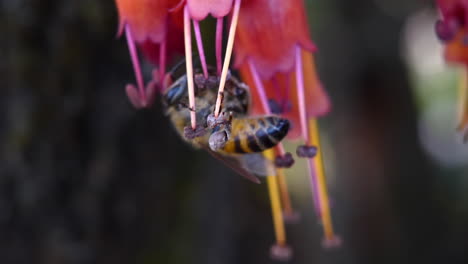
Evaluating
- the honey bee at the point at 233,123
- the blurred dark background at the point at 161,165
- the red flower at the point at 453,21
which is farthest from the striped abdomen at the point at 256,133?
the blurred dark background at the point at 161,165

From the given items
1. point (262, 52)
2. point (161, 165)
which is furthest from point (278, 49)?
point (161, 165)

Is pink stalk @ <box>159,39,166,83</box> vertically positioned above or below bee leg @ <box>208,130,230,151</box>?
above

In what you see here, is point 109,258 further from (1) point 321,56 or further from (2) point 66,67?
(1) point 321,56

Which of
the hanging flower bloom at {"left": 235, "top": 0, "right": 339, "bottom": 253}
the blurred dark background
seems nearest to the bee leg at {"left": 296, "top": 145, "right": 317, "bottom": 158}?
the hanging flower bloom at {"left": 235, "top": 0, "right": 339, "bottom": 253}

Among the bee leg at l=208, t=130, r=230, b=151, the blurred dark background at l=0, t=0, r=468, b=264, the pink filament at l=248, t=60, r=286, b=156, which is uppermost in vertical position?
the pink filament at l=248, t=60, r=286, b=156

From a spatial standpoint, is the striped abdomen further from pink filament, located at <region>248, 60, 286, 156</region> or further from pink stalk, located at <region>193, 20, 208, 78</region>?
pink stalk, located at <region>193, 20, 208, 78</region>

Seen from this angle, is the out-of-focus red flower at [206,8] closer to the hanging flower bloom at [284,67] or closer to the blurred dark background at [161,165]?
the hanging flower bloom at [284,67]
